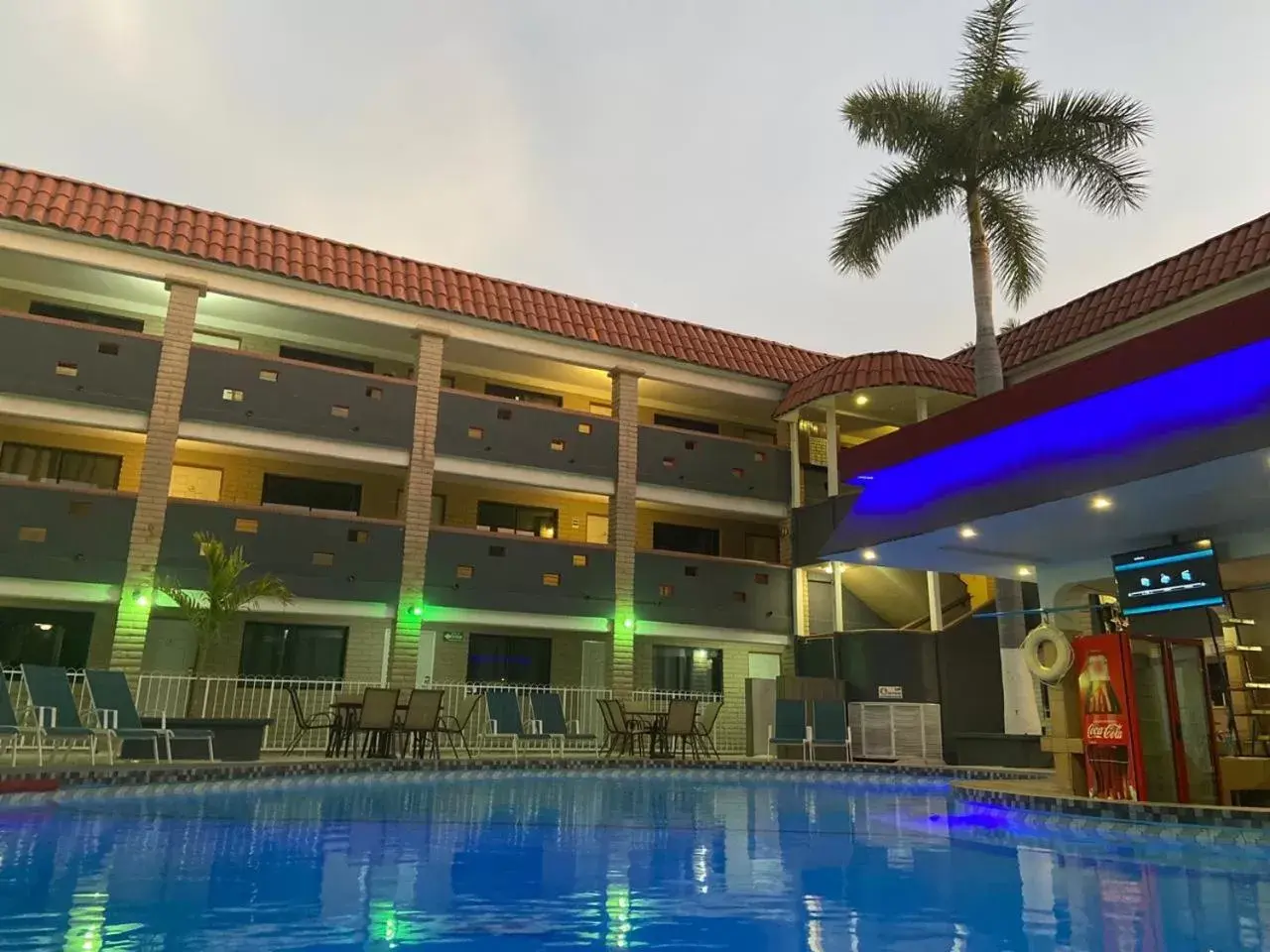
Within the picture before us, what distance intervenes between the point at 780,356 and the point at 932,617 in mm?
8192

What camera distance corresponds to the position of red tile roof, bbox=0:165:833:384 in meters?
16.8

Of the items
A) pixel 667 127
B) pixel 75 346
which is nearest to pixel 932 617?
pixel 75 346

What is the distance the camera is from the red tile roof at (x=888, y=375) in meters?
20.3

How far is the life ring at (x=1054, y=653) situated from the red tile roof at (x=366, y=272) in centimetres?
1303

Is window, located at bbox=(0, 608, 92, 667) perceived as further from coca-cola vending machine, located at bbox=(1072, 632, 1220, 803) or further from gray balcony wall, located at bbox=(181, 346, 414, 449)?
coca-cola vending machine, located at bbox=(1072, 632, 1220, 803)

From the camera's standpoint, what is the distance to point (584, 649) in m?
21.7

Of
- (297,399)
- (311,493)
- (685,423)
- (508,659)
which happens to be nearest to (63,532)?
(297,399)

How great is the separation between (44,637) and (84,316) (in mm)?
6553

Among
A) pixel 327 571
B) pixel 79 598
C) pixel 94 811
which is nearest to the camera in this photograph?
pixel 94 811

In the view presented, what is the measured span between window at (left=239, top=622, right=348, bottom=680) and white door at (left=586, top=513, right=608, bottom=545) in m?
6.45

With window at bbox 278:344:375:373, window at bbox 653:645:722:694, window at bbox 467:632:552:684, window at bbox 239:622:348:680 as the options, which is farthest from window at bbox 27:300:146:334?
window at bbox 653:645:722:694

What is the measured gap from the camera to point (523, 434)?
20219 millimetres

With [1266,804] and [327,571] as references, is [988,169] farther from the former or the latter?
[327,571]

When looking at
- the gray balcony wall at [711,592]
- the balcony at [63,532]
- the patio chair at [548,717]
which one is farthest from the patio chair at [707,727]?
the balcony at [63,532]
